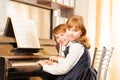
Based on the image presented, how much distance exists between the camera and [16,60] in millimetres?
1848

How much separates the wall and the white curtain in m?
0.79

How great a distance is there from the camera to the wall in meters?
2.12

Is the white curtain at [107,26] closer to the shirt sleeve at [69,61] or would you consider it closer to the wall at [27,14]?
the wall at [27,14]

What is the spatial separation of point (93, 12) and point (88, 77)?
1.54 m

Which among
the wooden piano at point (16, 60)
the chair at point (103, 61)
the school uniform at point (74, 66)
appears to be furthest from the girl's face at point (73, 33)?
the wooden piano at point (16, 60)

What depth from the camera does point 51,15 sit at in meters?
2.61

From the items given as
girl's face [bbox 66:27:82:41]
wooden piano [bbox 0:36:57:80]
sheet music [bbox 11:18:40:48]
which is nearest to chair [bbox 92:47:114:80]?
girl's face [bbox 66:27:82:41]

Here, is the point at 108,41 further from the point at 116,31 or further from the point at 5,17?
the point at 5,17

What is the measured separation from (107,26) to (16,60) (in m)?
1.56

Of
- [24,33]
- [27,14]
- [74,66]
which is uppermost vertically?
[27,14]

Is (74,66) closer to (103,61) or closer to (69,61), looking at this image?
(69,61)

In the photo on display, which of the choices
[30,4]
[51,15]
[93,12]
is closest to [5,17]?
[30,4]

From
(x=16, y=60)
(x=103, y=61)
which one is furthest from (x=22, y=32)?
(x=103, y=61)

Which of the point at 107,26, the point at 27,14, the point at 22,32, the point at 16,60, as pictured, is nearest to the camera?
the point at 16,60
